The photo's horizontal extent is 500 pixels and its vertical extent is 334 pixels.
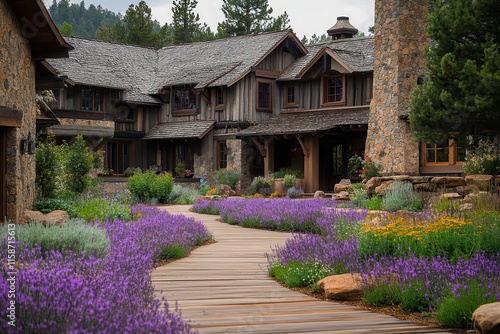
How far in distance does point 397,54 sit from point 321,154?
9.23 m

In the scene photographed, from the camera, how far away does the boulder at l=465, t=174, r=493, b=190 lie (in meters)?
16.9

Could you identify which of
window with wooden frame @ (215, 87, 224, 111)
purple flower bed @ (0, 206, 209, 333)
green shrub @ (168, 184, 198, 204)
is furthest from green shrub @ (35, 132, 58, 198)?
window with wooden frame @ (215, 87, 224, 111)

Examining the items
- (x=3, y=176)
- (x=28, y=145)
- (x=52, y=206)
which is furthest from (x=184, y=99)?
(x=3, y=176)

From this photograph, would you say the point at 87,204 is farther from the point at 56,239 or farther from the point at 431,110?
the point at 431,110

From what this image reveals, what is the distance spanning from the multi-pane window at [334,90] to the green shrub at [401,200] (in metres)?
13.8

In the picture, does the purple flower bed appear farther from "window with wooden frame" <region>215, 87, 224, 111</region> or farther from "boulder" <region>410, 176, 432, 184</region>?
"window with wooden frame" <region>215, 87, 224, 111</region>

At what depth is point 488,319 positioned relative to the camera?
496 centimetres

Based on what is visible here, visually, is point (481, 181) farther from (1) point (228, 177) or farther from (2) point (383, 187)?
(1) point (228, 177)

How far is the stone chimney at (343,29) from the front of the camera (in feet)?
125

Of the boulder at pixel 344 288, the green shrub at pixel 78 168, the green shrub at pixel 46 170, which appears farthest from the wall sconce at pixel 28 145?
the boulder at pixel 344 288

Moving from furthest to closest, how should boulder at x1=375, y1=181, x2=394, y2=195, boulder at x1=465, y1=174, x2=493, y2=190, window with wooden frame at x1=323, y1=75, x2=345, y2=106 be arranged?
window with wooden frame at x1=323, y1=75, x2=345, y2=106 < boulder at x1=375, y1=181, x2=394, y2=195 < boulder at x1=465, y1=174, x2=493, y2=190

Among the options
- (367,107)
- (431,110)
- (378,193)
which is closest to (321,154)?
(367,107)

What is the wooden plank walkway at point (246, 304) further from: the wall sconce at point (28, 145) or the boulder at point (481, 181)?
the boulder at point (481, 181)

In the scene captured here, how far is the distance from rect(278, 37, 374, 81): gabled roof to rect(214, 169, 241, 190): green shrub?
5.07 meters
